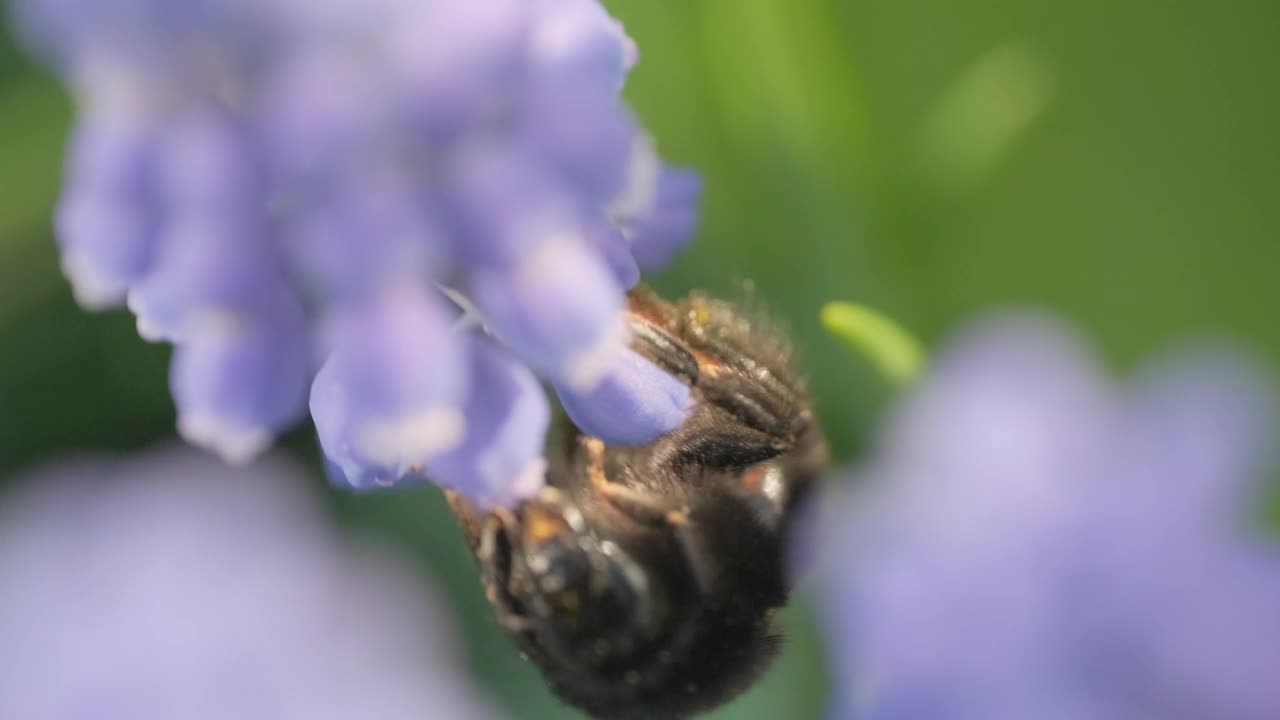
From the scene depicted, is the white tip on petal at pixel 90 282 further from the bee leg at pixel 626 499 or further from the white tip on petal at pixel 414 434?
the bee leg at pixel 626 499

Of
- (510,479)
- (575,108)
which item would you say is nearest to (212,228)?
(575,108)

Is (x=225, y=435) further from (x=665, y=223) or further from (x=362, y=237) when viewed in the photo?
(x=665, y=223)

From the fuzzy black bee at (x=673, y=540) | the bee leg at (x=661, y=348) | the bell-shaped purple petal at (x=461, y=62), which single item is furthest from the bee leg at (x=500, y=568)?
the bell-shaped purple petal at (x=461, y=62)

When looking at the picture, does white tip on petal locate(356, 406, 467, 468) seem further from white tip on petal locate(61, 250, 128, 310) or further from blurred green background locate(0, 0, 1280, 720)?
blurred green background locate(0, 0, 1280, 720)

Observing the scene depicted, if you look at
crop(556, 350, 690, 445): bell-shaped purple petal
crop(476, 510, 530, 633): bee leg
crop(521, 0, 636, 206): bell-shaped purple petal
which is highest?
crop(521, 0, 636, 206): bell-shaped purple petal

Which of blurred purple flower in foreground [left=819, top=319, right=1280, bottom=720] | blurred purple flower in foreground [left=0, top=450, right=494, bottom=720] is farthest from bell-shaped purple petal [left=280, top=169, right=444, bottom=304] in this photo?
blurred purple flower in foreground [left=0, top=450, right=494, bottom=720]

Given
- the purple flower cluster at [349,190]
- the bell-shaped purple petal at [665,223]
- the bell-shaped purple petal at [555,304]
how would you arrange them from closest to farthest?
the purple flower cluster at [349,190] < the bell-shaped purple petal at [555,304] < the bell-shaped purple petal at [665,223]

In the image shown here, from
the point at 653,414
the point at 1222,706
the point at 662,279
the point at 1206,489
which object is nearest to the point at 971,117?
the point at 662,279
